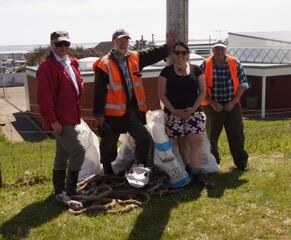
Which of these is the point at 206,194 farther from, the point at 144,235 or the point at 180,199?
the point at 144,235

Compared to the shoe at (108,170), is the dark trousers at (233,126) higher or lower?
higher

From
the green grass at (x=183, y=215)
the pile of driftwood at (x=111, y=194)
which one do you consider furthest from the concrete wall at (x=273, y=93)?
the pile of driftwood at (x=111, y=194)

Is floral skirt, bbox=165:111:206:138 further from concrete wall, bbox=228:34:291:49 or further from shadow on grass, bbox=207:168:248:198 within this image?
concrete wall, bbox=228:34:291:49

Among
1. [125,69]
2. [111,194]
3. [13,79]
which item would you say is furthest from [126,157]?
[13,79]

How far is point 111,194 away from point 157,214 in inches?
29.8

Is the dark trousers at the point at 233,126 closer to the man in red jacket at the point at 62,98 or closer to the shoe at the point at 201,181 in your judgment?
the shoe at the point at 201,181

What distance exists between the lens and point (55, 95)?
16.2ft

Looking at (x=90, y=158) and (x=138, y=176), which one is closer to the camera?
(x=138, y=176)

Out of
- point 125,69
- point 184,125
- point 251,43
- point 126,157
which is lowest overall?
point 251,43

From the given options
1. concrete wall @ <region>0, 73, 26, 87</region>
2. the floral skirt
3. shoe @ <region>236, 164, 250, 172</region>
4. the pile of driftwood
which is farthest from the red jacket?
concrete wall @ <region>0, 73, 26, 87</region>

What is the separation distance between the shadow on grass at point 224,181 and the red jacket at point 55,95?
1690 millimetres

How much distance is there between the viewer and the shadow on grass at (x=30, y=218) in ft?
14.9

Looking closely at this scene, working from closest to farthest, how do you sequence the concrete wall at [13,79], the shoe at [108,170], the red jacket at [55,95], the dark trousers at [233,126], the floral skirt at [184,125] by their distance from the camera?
the red jacket at [55,95]
the floral skirt at [184,125]
the shoe at [108,170]
the dark trousers at [233,126]
the concrete wall at [13,79]

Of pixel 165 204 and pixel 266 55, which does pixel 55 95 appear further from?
pixel 266 55
